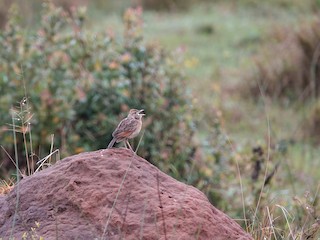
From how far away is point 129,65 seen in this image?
→ 8.02m

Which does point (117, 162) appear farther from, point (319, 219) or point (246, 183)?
point (246, 183)

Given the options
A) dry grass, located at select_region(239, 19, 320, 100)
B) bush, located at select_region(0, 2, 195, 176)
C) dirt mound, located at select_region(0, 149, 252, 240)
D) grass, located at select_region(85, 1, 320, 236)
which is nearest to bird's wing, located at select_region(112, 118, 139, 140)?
dirt mound, located at select_region(0, 149, 252, 240)

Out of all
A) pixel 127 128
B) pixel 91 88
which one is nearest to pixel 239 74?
pixel 91 88

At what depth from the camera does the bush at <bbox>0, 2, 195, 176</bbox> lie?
785 centimetres

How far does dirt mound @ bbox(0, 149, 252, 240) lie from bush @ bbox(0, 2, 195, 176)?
3.84 metres

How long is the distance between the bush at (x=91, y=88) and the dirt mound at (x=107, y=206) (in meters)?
3.84

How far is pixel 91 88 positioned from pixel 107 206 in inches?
175

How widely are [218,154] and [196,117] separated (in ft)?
2.08

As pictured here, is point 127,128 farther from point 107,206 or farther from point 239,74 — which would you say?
point 239,74

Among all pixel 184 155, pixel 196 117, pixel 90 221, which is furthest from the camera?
pixel 196 117

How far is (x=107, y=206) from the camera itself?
3.68 m

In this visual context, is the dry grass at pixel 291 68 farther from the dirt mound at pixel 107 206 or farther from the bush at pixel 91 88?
the dirt mound at pixel 107 206

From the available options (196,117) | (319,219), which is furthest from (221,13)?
(319,219)

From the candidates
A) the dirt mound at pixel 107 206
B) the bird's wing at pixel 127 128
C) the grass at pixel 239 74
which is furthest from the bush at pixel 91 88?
the dirt mound at pixel 107 206
